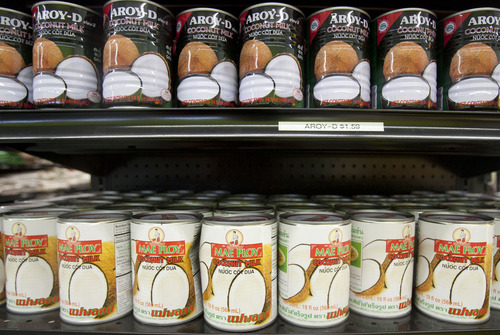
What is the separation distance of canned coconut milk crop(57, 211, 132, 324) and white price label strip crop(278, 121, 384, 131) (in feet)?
1.82

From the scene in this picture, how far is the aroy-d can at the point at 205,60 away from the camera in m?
0.97

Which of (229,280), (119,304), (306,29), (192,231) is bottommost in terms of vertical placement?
(119,304)

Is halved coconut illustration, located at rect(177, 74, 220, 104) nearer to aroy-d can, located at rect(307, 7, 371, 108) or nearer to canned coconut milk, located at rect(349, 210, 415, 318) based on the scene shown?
aroy-d can, located at rect(307, 7, 371, 108)

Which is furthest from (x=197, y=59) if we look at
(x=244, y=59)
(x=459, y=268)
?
(x=459, y=268)

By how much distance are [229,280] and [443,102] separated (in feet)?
2.88

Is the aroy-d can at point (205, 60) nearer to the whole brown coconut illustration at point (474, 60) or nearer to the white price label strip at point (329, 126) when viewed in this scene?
the white price label strip at point (329, 126)

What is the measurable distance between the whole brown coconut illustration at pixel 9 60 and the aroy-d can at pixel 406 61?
45.3 inches

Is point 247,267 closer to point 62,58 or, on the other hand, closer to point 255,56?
point 255,56

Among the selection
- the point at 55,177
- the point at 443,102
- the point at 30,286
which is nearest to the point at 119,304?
the point at 30,286

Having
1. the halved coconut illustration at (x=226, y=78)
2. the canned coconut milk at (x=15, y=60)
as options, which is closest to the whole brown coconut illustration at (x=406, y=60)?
the halved coconut illustration at (x=226, y=78)

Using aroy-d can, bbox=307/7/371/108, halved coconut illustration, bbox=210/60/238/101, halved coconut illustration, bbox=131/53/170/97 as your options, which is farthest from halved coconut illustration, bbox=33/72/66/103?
aroy-d can, bbox=307/7/371/108

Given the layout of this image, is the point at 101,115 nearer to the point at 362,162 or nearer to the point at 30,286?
the point at 30,286

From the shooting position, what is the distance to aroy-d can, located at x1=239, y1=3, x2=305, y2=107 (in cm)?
95

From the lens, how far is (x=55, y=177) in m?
2.18
